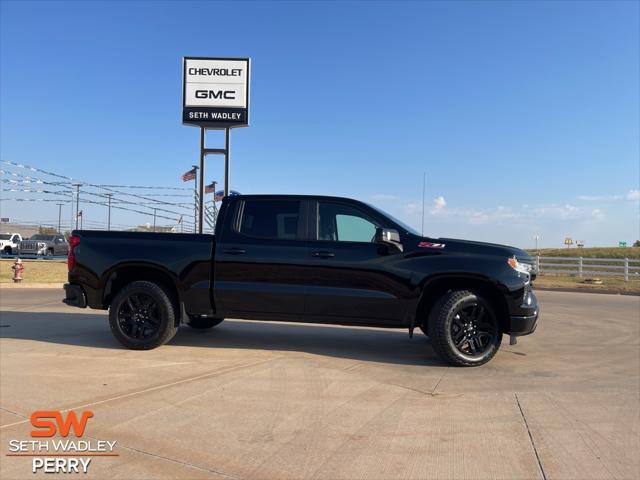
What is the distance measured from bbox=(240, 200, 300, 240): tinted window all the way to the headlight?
98.0 inches

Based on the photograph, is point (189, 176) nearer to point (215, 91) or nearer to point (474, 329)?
point (215, 91)

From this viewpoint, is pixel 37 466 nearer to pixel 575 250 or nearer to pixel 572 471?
pixel 572 471

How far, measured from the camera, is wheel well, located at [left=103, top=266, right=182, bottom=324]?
637 centimetres

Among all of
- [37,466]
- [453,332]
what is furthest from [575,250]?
[37,466]

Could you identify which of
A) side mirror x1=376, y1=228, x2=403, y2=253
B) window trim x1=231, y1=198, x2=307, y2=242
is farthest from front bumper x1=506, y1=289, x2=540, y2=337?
window trim x1=231, y1=198, x2=307, y2=242

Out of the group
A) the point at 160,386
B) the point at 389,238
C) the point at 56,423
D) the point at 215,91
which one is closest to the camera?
the point at 56,423

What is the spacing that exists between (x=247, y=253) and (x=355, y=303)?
1.42 meters

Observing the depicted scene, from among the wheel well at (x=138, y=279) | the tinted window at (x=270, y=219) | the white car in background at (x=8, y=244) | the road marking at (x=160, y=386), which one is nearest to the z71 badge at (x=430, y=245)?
the tinted window at (x=270, y=219)

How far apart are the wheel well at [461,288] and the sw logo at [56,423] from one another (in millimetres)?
3650

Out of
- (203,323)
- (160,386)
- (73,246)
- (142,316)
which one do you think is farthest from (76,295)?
(160,386)

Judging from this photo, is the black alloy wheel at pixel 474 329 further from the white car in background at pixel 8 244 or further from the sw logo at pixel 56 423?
the white car in background at pixel 8 244

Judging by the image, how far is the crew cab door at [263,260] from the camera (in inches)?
237

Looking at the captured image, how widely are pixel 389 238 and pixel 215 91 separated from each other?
13.4 m

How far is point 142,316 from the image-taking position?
→ 6383 mm
